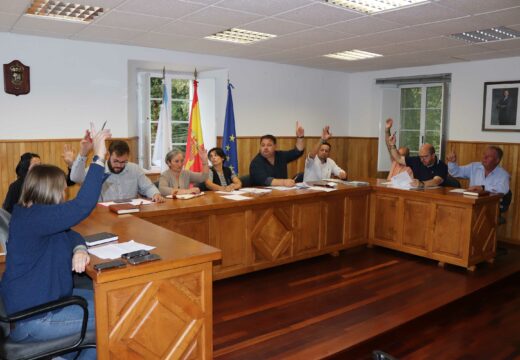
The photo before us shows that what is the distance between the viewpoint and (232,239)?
168 inches

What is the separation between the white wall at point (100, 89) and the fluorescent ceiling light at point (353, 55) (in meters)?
1.17

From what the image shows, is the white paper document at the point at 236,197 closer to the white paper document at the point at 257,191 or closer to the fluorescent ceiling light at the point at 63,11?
the white paper document at the point at 257,191

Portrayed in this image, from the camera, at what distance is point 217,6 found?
4.06m

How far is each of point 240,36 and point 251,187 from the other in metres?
1.91

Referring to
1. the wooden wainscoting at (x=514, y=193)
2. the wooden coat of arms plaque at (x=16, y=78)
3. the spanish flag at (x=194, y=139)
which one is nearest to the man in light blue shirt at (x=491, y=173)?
the wooden wainscoting at (x=514, y=193)

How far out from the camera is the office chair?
198cm

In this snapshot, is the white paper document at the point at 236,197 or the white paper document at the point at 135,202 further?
the white paper document at the point at 236,197

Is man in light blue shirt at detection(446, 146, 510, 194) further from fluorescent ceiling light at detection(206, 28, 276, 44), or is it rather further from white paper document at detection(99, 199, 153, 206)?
white paper document at detection(99, 199, 153, 206)

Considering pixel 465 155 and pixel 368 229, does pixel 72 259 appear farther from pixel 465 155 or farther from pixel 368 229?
pixel 465 155

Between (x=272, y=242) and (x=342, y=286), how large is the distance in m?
0.81

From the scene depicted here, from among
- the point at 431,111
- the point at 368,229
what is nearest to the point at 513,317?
the point at 368,229

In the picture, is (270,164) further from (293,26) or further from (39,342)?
(39,342)

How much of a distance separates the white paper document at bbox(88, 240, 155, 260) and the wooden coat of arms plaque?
3.69 metres

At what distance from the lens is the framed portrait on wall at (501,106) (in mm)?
6309
